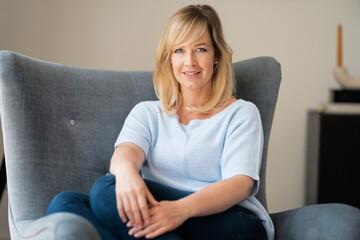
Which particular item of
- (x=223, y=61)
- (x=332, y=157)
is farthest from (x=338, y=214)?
(x=332, y=157)

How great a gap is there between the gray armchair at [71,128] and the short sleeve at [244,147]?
20cm

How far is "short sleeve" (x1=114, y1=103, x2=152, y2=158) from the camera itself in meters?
1.24

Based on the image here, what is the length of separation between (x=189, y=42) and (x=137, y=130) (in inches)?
12.4

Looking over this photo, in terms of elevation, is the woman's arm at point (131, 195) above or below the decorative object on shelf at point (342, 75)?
below

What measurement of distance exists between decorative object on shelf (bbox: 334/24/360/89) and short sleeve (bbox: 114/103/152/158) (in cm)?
131

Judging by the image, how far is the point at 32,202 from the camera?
3.90ft

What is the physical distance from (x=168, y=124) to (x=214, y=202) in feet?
1.19

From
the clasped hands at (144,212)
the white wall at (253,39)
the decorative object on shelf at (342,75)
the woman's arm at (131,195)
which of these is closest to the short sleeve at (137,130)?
the woman's arm at (131,195)

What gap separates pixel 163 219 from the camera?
94cm

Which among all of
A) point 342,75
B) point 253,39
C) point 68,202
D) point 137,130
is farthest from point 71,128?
point 342,75

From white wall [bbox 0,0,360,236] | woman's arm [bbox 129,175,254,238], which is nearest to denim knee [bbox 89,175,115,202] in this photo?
woman's arm [bbox 129,175,254,238]

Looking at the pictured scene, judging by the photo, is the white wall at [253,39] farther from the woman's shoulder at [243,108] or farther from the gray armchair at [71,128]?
the woman's shoulder at [243,108]

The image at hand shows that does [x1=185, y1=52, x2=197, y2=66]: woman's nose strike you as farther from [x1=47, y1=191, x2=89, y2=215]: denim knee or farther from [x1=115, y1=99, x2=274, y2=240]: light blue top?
[x1=47, y1=191, x2=89, y2=215]: denim knee

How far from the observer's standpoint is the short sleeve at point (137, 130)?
124 centimetres
